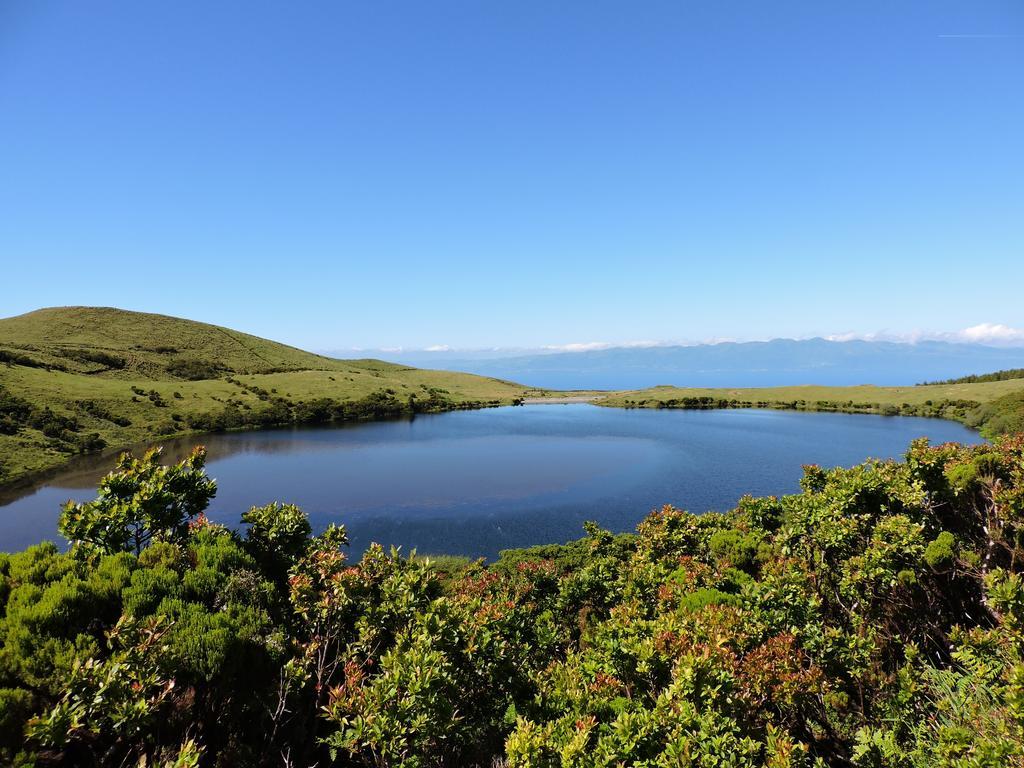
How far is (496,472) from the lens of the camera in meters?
78.6

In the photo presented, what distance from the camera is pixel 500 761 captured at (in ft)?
41.0

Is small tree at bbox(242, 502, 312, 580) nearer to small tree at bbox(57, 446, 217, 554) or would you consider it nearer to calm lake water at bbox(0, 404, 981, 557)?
small tree at bbox(57, 446, 217, 554)

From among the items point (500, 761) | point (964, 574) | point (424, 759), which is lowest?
point (500, 761)

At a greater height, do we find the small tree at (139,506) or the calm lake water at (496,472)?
the small tree at (139,506)

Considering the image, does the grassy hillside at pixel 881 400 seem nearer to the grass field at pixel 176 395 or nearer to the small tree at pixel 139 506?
the grass field at pixel 176 395

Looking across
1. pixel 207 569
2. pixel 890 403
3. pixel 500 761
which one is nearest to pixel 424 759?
pixel 500 761

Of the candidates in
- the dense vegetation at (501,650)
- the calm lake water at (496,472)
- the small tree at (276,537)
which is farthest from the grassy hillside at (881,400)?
the small tree at (276,537)

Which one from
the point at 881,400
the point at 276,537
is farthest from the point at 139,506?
the point at 881,400

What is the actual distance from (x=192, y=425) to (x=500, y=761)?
431 feet

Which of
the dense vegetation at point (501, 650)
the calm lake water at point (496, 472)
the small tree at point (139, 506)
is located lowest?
the calm lake water at point (496, 472)

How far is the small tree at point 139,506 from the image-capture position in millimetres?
16781

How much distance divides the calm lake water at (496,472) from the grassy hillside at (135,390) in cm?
1153

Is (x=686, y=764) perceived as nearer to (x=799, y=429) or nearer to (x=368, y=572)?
(x=368, y=572)

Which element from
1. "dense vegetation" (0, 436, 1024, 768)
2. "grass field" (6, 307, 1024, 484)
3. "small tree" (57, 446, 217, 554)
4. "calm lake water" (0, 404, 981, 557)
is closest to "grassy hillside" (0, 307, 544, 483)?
"grass field" (6, 307, 1024, 484)
